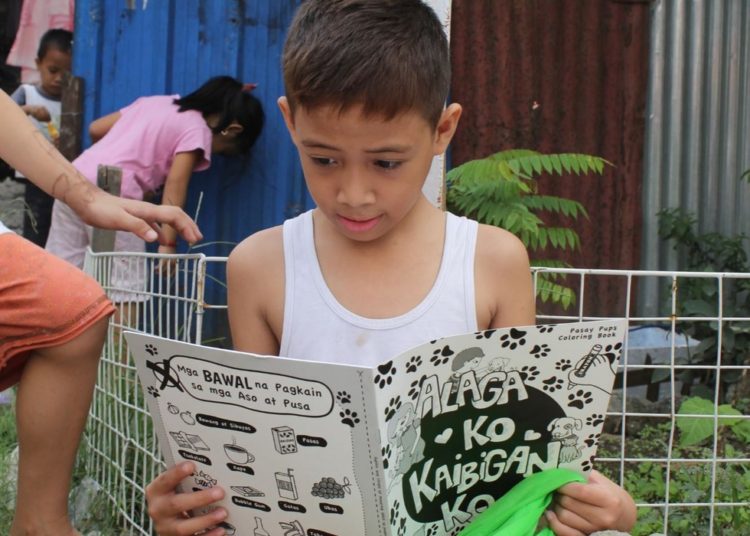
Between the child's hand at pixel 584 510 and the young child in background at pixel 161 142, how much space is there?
3052 mm

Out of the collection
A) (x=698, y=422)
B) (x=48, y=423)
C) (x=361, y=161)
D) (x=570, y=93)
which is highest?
(x=570, y=93)

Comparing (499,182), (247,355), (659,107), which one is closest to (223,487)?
(247,355)

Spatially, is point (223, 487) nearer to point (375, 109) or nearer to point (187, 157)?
point (375, 109)

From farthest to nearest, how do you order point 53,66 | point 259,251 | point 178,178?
point 53,66 → point 178,178 → point 259,251

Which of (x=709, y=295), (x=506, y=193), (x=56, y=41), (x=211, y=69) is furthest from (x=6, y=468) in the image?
(x=709, y=295)

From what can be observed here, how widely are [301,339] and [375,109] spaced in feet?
1.49

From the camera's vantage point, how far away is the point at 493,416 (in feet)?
4.70

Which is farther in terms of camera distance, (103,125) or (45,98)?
(45,98)

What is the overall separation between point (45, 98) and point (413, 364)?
4336 millimetres

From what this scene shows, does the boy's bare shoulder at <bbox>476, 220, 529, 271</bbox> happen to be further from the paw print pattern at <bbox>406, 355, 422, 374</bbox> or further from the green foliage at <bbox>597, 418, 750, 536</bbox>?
the green foliage at <bbox>597, 418, 750, 536</bbox>

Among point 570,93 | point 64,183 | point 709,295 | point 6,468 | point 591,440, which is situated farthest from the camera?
point 570,93

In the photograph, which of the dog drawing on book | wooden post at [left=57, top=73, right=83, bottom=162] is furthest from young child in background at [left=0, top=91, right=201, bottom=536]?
wooden post at [left=57, top=73, right=83, bottom=162]

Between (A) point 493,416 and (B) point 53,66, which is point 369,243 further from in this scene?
(B) point 53,66

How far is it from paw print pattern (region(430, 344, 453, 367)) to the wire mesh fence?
0.95 ft
